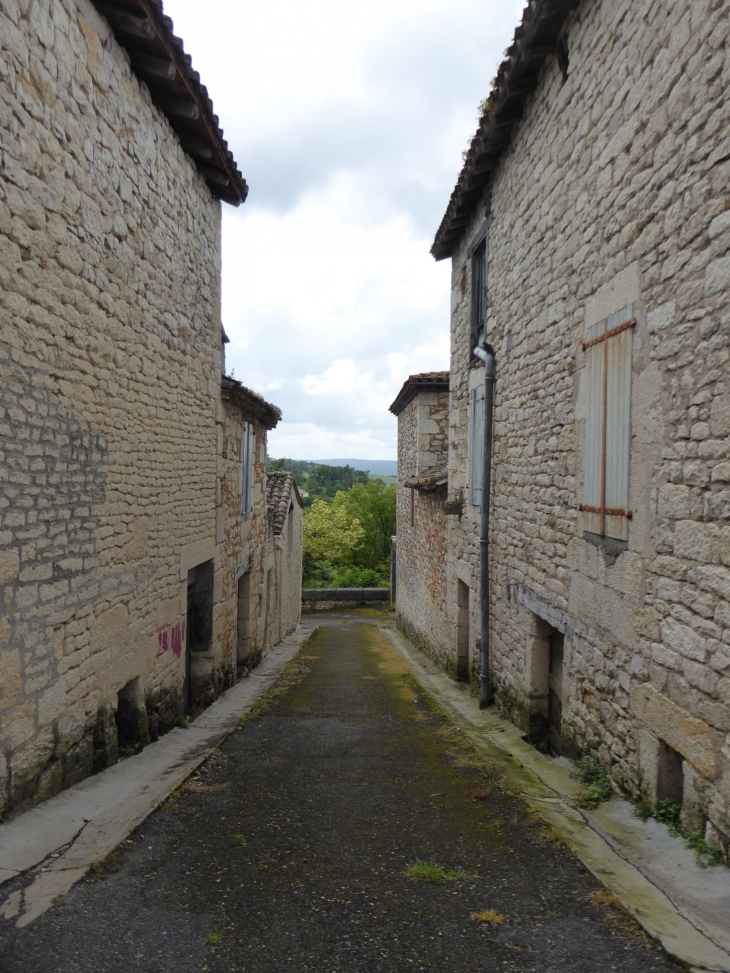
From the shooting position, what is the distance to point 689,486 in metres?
3.53

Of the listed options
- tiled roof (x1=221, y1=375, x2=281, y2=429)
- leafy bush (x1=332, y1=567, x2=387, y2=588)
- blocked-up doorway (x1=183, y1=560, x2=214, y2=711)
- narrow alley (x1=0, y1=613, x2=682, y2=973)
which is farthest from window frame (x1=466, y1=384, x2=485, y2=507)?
leafy bush (x1=332, y1=567, x2=387, y2=588)

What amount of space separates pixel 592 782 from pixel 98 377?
4577 mm

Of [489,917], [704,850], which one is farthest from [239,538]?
[704,850]

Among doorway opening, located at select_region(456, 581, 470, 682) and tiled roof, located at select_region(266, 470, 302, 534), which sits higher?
tiled roof, located at select_region(266, 470, 302, 534)

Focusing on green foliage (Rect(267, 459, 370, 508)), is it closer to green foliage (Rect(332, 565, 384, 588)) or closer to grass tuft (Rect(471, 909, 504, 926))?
green foliage (Rect(332, 565, 384, 588))

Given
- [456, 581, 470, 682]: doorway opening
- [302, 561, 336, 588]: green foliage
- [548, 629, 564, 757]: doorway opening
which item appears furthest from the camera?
[302, 561, 336, 588]: green foliage

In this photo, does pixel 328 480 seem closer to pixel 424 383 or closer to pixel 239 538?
pixel 424 383

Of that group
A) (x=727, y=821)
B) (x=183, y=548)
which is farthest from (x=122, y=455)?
(x=727, y=821)

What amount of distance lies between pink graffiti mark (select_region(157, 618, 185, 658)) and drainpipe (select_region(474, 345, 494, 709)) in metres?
3.44

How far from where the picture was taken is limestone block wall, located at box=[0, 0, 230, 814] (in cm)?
378

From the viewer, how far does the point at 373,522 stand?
4206 cm

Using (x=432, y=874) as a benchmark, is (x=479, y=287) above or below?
above

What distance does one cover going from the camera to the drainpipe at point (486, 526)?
7.71 m

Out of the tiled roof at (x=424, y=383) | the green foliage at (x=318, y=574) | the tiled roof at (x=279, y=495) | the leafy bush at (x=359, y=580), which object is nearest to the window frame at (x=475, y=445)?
the tiled roof at (x=424, y=383)
